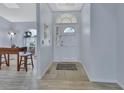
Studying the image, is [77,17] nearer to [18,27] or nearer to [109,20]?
[109,20]

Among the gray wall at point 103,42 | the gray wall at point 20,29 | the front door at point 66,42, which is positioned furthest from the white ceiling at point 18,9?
the gray wall at point 103,42

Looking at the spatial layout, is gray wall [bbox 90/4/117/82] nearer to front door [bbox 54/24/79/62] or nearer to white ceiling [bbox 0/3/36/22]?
white ceiling [bbox 0/3/36/22]

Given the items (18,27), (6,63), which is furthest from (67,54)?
(18,27)

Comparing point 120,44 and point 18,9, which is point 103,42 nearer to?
point 120,44

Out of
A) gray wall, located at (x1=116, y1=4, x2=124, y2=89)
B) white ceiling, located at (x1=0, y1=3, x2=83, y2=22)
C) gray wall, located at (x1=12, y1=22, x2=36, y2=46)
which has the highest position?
white ceiling, located at (x1=0, y1=3, x2=83, y2=22)

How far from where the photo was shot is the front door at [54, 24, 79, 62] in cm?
821

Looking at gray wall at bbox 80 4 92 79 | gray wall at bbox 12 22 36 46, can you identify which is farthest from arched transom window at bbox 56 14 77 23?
gray wall at bbox 12 22 36 46

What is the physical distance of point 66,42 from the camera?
327 inches

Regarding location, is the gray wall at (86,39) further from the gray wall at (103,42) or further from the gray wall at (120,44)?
the gray wall at (120,44)

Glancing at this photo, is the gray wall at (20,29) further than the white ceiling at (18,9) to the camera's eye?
Yes

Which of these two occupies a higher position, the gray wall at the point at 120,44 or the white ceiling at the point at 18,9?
the white ceiling at the point at 18,9

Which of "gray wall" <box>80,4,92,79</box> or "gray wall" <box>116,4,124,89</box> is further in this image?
"gray wall" <box>80,4,92,79</box>

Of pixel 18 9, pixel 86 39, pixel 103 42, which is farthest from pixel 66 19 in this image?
pixel 103 42

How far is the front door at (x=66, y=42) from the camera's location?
8.21 meters
